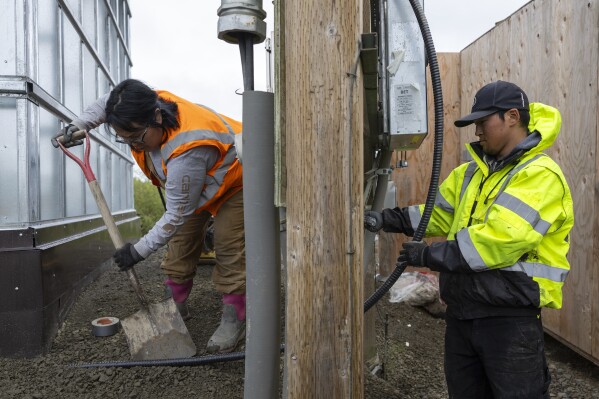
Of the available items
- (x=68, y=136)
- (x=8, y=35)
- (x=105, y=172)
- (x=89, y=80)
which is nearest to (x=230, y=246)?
(x=68, y=136)

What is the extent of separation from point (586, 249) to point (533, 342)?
5.63 feet

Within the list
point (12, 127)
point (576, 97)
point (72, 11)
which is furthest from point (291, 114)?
point (72, 11)

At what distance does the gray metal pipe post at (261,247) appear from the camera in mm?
1865

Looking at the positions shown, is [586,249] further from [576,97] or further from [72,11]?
[72,11]

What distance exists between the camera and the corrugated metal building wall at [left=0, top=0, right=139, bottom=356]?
119 inches

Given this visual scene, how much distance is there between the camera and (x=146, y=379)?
280cm

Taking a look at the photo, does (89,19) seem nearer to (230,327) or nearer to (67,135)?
(67,135)

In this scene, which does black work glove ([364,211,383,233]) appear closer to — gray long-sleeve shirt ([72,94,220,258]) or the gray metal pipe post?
the gray metal pipe post

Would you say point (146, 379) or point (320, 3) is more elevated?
point (320, 3)

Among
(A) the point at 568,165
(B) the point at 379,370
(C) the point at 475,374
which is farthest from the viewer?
(A) the point at 568,165

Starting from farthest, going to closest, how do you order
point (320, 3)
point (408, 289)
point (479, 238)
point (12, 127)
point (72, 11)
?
point (408, 289) → point (72, 11) → point (12, 127) → point (479, 238) → point (320, 3)

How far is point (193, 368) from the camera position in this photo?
9.65ft

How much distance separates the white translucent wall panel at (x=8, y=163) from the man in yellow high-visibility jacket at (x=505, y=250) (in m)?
2.16

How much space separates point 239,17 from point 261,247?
82 cm
